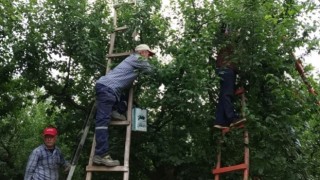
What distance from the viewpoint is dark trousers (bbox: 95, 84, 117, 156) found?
5645mm

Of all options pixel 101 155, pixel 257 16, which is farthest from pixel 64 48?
pixel 257 16

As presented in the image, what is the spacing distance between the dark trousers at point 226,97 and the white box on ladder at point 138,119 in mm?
1009

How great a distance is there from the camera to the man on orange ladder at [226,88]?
6.11m

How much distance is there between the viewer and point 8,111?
30.9 feet


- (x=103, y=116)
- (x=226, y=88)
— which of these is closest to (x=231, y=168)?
(x=226, y=88)

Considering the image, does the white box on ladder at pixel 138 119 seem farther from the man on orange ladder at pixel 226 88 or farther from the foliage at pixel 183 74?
the man on orange ladder at pixel 226 88

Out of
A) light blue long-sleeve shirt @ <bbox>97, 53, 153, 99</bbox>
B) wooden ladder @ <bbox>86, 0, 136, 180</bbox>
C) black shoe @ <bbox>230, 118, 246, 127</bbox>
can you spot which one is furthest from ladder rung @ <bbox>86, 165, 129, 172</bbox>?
black shoe @ <bbox>230, 118, 246, 127</bbox>

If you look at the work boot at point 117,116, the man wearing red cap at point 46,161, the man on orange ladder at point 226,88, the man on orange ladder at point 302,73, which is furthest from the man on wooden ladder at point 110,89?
the man on orange ladder at point 302,73

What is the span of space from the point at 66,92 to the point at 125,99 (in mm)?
1965

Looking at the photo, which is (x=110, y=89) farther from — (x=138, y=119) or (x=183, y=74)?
(x=183, y=74)

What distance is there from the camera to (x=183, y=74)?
5.96 m

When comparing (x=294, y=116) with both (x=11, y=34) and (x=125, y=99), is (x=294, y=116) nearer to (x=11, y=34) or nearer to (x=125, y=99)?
(x=125, y=99)

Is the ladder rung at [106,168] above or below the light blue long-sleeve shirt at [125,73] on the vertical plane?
below

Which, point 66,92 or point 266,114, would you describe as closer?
point 266,114
